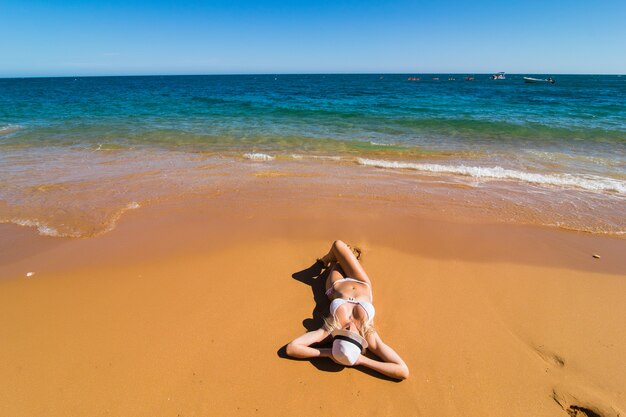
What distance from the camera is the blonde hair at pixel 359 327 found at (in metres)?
3.06

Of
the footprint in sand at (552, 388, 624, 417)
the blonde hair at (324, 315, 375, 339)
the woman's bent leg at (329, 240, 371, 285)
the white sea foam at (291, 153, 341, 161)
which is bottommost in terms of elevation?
the footprint in sand at (552, 388, 624, 417)

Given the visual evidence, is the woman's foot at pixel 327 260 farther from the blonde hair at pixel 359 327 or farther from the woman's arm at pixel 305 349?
the woman's arm at pixel 305 349

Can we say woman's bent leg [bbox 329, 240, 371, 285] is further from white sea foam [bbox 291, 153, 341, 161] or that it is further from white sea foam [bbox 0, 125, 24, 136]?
white sea foam [bbox 0, 125, 24, 136]

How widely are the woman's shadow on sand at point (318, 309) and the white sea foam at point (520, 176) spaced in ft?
16.6

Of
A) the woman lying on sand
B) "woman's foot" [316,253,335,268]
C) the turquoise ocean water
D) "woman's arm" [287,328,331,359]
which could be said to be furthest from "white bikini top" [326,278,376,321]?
the turquoise ocean water

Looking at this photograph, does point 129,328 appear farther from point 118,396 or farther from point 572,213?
point 572,213

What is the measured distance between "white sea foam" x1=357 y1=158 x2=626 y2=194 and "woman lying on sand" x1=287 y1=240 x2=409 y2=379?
204 inches

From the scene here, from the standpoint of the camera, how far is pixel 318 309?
3.50 meters

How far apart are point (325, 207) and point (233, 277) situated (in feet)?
7.87

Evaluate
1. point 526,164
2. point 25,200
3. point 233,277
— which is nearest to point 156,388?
point 233,277

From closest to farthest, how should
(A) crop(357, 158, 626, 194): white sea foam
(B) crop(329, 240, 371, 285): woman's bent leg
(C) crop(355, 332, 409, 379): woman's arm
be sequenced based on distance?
(C) crop(355, 332, 409, 379): woman's arm < (B) crop(329, 240, 371, 285): woman's bent leg < (A) crop(357, 158, 626, 194): white sea foam

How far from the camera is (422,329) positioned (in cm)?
321

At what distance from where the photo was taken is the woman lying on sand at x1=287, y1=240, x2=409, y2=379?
2744 mm

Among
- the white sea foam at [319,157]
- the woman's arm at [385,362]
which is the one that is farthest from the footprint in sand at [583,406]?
the white sea foam at [319,157]
